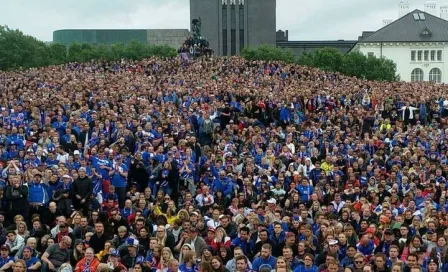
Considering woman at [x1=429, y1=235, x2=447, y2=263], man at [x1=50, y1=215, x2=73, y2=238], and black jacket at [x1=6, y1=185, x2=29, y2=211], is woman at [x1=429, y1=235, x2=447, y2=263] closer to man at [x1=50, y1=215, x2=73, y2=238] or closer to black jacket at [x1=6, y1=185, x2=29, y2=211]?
man at [x1=50, y1=215, x2=73, y2=238]

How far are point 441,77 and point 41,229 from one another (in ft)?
278

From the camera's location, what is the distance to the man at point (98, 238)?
40.7 feet

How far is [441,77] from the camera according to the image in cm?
9050

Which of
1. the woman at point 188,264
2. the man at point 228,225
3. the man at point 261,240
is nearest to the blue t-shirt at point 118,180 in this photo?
the man at point 228,225

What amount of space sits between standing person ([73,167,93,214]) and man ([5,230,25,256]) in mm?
2573

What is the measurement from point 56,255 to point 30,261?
1.45ft

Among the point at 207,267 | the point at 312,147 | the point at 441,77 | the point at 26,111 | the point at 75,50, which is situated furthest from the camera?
the point at 441,77

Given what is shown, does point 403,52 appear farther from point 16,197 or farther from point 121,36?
point 16,197

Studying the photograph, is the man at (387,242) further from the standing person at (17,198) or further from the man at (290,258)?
the standing person at (17,198)

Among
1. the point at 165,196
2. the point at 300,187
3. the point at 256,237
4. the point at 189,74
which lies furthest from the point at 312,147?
the point at 189,74

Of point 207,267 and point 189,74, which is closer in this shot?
point 207,267

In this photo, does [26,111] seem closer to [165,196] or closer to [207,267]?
[165,196]

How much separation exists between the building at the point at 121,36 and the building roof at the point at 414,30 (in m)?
27.6

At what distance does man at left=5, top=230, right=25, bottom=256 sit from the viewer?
11977 millimetres
